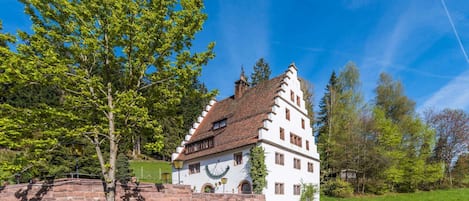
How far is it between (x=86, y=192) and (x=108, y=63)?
450 centimetres

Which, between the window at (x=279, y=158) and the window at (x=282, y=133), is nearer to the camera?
the window at (x=279, y=158)

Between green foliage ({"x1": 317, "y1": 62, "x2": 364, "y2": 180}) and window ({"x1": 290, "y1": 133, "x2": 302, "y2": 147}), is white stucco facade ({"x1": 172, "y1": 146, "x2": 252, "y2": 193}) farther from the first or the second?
green foliage ({"x1": 317, "y1": 62, "x2": 364, "y2": 180})

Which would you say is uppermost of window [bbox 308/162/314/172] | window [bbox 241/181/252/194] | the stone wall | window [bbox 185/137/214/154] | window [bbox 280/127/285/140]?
window [bbox 280/127/285/140]

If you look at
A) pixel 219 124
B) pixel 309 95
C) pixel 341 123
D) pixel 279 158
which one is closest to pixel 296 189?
pixel 279 158

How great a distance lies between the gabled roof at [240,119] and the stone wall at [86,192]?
764 centimetres

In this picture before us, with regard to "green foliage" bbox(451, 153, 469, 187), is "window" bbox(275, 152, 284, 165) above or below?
above

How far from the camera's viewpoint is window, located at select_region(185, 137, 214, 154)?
2528 cm

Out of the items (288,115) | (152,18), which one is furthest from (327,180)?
(152,18)

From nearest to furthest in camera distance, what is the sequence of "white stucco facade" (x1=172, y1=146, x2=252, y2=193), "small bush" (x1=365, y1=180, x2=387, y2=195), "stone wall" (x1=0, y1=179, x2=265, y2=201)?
1. "stone wall" (x1=0, y1=179, x2=265, y2=201)
2. "white stucco facade" (x1=172, y1=146, x2=252, y2=193)
3. "small bush" (x1=365, y1=180, x2=387, y2=195)

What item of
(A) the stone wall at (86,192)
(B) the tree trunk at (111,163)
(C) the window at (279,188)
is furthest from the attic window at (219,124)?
(B) the tree trunk at (111,163)

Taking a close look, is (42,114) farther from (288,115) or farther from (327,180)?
(327,180)

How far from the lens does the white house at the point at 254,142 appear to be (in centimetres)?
2208

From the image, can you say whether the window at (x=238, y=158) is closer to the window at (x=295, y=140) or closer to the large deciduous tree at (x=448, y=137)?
the window at (x=295, y=140)

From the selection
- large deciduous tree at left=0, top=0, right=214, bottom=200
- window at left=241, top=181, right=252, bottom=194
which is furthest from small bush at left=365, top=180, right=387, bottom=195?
large deciduous tree at left=0, top=0, right=214, bottom=200
